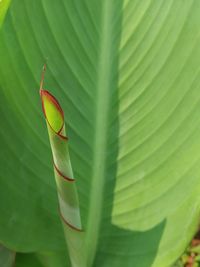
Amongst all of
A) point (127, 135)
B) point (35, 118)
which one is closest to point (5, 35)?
point (35, 118)

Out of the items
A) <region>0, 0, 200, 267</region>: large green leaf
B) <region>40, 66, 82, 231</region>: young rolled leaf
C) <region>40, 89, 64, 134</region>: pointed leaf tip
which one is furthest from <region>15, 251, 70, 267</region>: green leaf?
<region>40, 89, 64, 134</region>: pointed leaf tip

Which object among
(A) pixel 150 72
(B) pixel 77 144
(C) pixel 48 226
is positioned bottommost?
(C) pixel 48 226

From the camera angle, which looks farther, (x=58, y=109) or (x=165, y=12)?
(x=165, y=12)

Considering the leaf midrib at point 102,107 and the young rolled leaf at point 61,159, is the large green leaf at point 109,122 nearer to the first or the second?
the leaf midrib at point 102,107

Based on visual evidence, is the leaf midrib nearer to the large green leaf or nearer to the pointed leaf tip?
the large green leaf

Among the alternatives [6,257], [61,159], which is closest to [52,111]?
[61,159]

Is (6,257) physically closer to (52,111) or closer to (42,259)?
(42,259)

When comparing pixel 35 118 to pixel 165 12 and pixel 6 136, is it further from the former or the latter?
pixel 165 12
